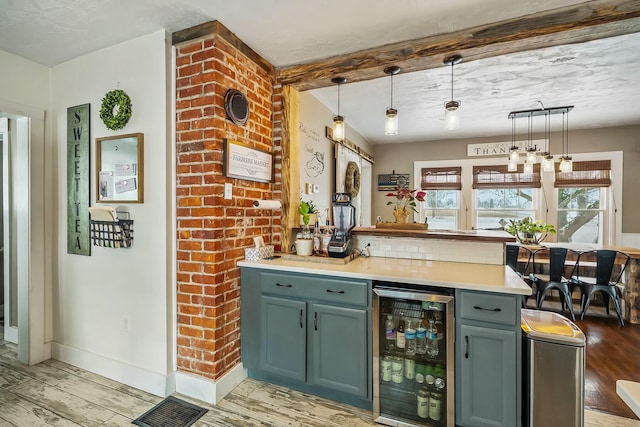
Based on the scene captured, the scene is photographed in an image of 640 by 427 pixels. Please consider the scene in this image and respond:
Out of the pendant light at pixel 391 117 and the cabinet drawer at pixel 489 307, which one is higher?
the pendant light at pixel 391 117

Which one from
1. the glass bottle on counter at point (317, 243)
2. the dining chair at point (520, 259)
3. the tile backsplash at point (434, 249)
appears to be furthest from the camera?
the dining chair at point (520, 259)

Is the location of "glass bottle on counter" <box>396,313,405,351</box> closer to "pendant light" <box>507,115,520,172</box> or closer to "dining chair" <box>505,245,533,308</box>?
"dining chair" <box>505,245,533,308</box>

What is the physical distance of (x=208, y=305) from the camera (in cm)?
213

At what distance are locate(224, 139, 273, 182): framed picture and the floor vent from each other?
158 cm

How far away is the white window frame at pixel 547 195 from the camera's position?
15.4ft

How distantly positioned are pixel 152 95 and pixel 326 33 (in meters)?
1.31

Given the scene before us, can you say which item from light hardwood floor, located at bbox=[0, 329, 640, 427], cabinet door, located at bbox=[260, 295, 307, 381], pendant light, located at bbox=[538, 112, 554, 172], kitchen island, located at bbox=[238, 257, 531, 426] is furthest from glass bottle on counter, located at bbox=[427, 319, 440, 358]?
pendant light, located at bbox=[538, 112, 554, 172]

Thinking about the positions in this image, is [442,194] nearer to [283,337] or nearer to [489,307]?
[489,307]

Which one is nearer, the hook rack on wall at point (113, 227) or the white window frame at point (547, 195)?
the hook rack on wall at point (113, 227)

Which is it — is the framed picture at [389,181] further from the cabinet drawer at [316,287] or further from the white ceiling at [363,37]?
the cabinet drawer at [316,287]

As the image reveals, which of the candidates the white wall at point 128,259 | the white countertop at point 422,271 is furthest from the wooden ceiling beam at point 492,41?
the white countertop at point 422,271

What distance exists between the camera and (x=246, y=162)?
92.6 inches

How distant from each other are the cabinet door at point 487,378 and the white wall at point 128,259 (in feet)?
6.37

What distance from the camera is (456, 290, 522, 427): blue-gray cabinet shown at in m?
1.67
